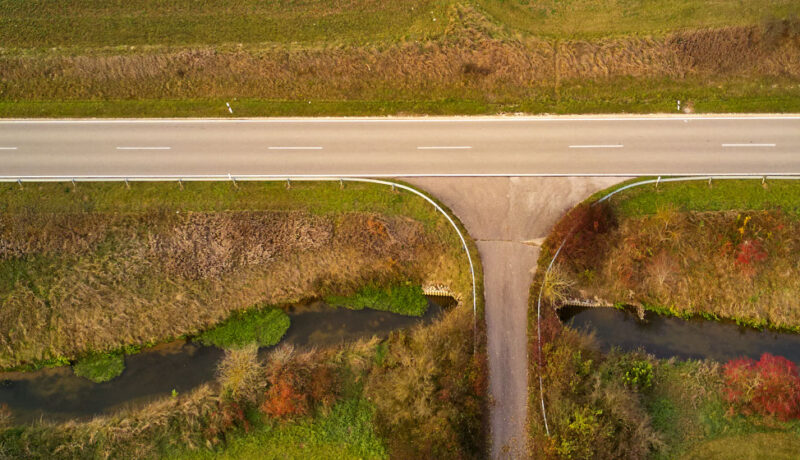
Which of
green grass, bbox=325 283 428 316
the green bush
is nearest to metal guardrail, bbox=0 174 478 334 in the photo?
green grass, bbox=325 283 428 316

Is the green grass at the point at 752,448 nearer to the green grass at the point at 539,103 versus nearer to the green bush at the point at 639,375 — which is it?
the green bush at the point at 639,375

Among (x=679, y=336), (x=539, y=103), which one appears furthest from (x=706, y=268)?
(x=539, y=103)

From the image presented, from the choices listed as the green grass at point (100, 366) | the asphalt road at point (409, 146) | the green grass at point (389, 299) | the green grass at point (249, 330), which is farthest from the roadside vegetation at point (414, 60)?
the green grass at point (100, 366)

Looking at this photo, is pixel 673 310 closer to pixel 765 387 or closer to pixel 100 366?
pixel 765 387

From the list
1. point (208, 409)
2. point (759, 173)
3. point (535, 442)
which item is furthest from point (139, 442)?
point (759, 173)

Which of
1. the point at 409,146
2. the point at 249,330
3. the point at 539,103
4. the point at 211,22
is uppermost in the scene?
the point at 211,22
